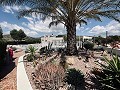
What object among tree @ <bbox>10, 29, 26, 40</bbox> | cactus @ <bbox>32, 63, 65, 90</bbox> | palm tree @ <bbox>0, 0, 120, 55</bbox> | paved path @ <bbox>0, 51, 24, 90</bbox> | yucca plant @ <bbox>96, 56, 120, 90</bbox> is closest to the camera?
yucca plant @ <bbox>96, 56, 120, 90</bbox>

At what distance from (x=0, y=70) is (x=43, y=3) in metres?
5.89

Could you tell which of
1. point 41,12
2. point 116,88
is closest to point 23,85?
point 116,88

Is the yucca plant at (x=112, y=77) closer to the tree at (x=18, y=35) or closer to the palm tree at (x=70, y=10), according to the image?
the palm tree at (x=70, y=10)

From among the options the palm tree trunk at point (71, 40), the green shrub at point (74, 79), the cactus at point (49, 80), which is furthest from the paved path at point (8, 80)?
the palm tree trunk at point (71, 40)

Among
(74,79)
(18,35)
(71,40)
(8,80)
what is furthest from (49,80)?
(18,35)

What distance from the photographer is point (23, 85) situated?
10047mm

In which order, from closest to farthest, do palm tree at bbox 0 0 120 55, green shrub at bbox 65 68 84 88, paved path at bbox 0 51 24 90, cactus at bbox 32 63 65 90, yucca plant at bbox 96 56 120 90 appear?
1. yucca plant at bbox 96 56 120 90
2. cactus at bbox 32 63 65 90
3. green shrub at bbox 65 68 84 88
4. paved path at bbox 0 51 24 90
5. palm tree at bbox 0 0 120 55

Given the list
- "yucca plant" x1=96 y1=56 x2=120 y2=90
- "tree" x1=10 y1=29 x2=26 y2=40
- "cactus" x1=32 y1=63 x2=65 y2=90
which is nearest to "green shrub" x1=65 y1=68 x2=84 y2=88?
"cactus" x1=32 y1=63 x2=65 y2=90

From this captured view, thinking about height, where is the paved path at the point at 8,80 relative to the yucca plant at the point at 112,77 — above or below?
below

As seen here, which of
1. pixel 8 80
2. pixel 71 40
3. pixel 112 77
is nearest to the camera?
pixel 112 77

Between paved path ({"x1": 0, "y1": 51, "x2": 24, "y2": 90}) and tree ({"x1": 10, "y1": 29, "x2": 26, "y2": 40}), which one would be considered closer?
paved path ({"x1": 0, "y1": 51, "x2": 24, "y2": 90})

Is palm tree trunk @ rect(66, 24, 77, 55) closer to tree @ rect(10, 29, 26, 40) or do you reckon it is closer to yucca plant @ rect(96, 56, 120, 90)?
yucca plant @ rect(96, 56, 120, 90)

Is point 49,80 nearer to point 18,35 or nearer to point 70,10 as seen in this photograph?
point 70,10

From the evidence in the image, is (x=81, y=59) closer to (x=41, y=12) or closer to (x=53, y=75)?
(x=41, y=12)
